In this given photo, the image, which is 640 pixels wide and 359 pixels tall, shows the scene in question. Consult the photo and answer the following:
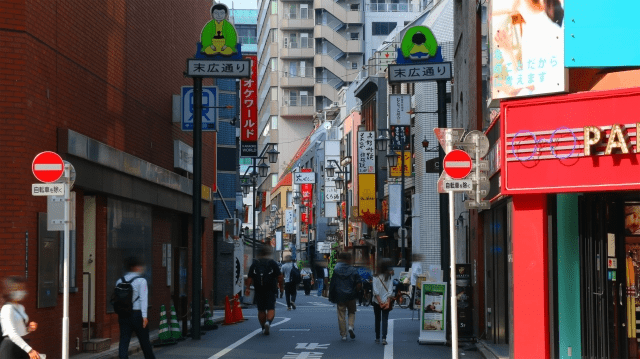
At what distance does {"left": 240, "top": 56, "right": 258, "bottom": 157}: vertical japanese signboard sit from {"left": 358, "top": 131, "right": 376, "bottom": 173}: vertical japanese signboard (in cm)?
1802

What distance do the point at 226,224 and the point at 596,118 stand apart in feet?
83.7

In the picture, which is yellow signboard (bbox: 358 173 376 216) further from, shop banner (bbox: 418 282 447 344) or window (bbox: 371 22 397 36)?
window (bbox: 371 22 397 36)

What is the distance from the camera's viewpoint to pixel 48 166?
1345 cm

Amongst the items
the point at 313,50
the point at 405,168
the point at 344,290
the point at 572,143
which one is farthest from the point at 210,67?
the point at 313,50

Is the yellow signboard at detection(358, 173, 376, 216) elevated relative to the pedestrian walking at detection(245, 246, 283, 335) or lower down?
elevated

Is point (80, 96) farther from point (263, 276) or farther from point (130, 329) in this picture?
point (263, 276)

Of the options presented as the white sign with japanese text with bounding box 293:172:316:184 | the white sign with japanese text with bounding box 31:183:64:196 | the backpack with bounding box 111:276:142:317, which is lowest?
the backpack with bounding box 111:276:142:317

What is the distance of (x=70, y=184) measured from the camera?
44.7 feet

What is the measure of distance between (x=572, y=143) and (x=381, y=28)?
96012mm

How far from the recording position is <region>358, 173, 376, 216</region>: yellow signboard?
2500 inches

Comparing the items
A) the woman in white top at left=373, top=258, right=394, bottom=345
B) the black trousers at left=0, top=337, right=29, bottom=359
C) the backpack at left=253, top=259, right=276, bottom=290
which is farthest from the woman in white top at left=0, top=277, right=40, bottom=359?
the backpack at left=253, top=259, right=276, bottom=290

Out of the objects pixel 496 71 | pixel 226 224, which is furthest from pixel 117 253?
pixel 226 224

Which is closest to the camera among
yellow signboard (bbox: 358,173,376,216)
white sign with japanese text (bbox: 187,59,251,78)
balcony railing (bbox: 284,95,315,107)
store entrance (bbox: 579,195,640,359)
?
store entrance (bbox: 579,195,640,359)

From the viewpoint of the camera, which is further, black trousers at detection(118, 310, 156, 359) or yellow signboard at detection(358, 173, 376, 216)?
yellow signboard at detection(358, 173, 376, 216)
